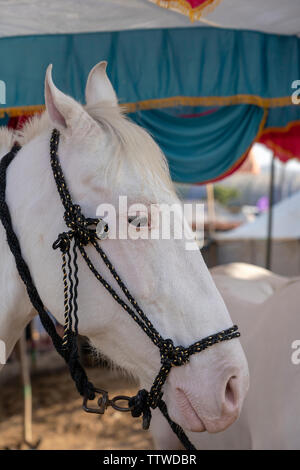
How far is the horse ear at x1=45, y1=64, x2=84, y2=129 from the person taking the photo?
109cm

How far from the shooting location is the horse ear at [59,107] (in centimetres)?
109

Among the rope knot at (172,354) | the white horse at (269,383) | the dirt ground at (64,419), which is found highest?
the rope knot at (172,354)

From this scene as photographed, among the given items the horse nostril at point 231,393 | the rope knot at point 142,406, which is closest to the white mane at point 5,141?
the rope knot at point 142,406

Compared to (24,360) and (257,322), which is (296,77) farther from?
(24,360)

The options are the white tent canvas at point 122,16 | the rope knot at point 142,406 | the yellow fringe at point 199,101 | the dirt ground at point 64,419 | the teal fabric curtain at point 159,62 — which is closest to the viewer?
the rope knot at point 142,406

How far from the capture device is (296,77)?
2.46 metres

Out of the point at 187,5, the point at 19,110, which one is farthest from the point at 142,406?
the point at 19,110

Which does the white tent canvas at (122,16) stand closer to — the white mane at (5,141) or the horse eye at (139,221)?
the white mane at (5,141)

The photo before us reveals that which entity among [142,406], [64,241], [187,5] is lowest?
[142,406]

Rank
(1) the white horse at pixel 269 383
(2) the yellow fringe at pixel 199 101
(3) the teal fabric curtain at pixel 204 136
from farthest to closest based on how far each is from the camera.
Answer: (3) the teal fabric curtain at pixel 204 136 < (2) the yellow fringe at pixel 199 101 < (1) the white horse at pixel 269 383

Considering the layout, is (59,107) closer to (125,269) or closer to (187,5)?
(125,269)

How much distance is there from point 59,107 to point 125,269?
1.59 feet

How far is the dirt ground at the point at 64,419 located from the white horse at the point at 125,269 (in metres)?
2.67

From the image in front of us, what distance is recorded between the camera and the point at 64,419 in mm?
3922
